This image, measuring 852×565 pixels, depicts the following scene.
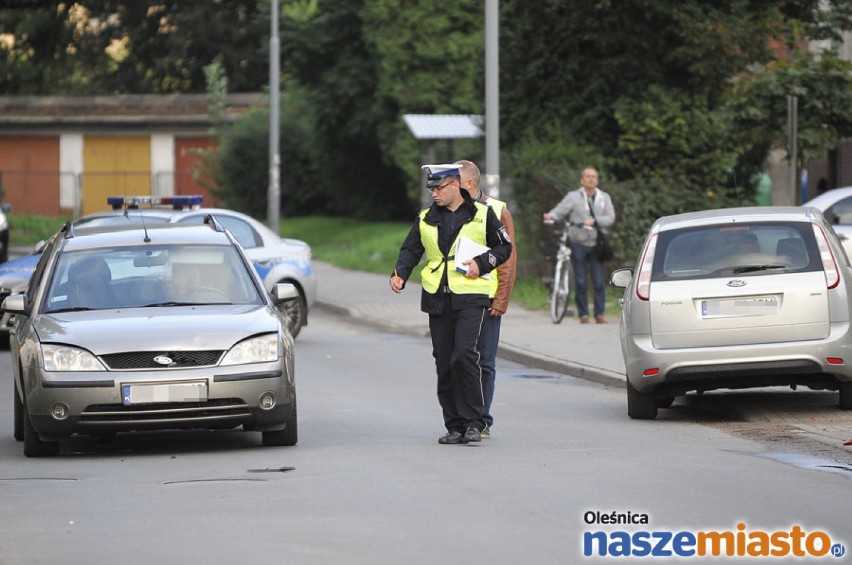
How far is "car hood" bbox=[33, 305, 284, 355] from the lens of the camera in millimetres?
10664

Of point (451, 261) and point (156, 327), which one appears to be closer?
point (156, 327)

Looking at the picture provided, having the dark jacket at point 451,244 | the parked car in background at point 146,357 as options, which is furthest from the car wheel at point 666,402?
the parked car in background at point 146,357

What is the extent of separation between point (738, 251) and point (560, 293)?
8865 millimetres

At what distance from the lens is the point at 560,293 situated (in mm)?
21656

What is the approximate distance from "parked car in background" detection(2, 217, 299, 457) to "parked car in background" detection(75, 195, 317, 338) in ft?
26.1

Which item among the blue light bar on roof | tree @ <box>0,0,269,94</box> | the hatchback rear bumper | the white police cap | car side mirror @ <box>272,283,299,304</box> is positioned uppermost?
tree @ <box>0,0,269,94</box>

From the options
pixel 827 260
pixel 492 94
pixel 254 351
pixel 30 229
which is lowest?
pixel 30 229

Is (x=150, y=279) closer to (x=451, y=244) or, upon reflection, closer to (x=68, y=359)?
(x=68, y=359)

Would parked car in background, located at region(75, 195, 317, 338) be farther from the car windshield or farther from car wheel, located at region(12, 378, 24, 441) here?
car wheel, located at region(12, 378, 24, 441)

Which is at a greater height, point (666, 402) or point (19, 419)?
point (19, 419)

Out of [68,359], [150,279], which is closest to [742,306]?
[150,279]

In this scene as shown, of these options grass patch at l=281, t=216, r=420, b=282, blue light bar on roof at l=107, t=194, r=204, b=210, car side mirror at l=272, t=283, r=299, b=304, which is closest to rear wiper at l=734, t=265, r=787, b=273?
car side mirror at l=272, t=283, r=299, b=304

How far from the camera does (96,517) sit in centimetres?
851

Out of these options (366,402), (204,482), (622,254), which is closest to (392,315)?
(622,254)
